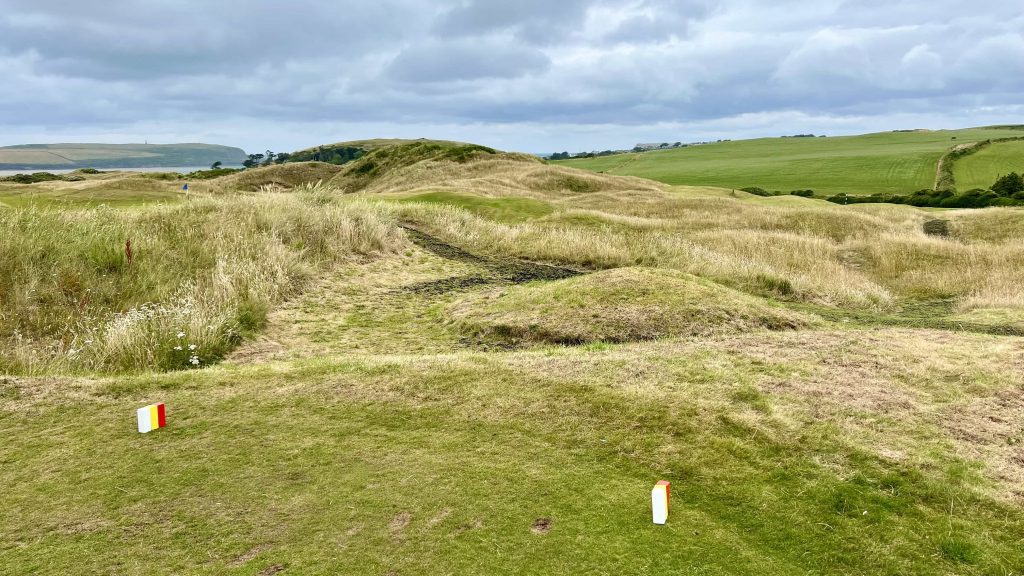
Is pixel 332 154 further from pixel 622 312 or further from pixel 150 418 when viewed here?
pixel 150 418

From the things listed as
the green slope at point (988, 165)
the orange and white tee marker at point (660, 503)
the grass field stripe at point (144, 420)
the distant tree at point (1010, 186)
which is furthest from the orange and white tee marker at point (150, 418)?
the green slope at point (988, 165)

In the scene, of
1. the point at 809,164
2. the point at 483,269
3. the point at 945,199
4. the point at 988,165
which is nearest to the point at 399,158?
the point at 945,199

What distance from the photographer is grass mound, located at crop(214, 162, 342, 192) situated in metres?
62.9

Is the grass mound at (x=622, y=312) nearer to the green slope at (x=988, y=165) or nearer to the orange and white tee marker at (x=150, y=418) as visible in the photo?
Result: the orange and white tee marker at (x=150, y=418)

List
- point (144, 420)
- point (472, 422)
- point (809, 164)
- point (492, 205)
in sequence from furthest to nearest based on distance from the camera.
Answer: point (809, 164), point (492, 205), point (472, 422), point (144, 420)

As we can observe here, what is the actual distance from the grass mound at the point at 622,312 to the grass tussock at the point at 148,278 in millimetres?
4416

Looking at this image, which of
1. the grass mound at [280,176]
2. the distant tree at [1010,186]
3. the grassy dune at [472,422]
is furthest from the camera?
the grass mound at [280,176]

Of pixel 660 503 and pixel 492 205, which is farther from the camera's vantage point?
pixel 492 205

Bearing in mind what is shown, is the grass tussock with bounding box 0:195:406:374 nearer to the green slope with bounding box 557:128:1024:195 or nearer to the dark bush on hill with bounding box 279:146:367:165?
the green slope with bounding box 557:128:1024:195

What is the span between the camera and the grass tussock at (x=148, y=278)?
9.27m

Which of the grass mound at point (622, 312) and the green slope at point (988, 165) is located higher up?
the green slope at point (988, 165)

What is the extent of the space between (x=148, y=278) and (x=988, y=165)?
287ft

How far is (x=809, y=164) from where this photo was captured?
92.8 m

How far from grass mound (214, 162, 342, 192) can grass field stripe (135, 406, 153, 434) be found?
58.3 m
